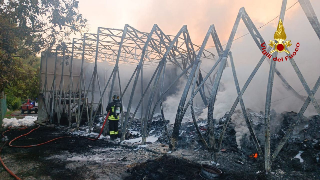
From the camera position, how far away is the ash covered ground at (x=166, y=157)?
15.9 feet

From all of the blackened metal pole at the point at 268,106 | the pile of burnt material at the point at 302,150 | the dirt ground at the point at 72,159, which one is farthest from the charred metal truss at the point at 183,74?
the dirt ground at the point at 72,159

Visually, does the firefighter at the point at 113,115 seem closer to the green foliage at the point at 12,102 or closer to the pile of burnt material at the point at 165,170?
the pile of burnt material at the point at 165,170

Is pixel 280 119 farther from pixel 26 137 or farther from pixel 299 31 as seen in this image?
pixel 26 137

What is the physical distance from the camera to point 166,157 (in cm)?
580

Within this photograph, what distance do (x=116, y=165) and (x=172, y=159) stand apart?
1546mm

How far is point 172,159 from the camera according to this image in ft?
18.5

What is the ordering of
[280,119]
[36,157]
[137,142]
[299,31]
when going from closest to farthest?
[36,157]
[280,119]
[137,142]
[299,31]

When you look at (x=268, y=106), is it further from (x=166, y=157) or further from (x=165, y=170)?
(x=166, y=157)

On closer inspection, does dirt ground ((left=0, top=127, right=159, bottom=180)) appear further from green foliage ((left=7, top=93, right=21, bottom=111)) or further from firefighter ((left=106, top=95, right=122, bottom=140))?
green foliage ((left=7, top=93, right=21, bottom=111))

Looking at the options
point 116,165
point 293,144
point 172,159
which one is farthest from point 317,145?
point 116,165

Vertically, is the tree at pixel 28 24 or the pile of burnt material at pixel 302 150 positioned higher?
the tree at pixel 28 24

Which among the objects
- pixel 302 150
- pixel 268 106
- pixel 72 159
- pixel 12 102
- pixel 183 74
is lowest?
pixel 72 159

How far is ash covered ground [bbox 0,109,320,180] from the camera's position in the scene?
15.9 ft

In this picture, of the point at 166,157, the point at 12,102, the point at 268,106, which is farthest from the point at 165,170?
the point at 12,102
